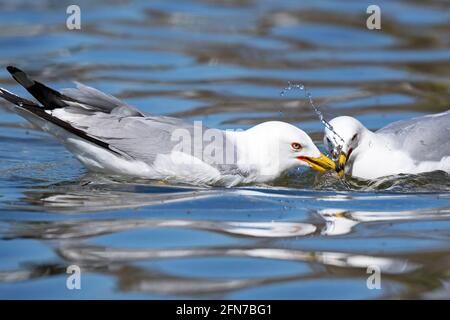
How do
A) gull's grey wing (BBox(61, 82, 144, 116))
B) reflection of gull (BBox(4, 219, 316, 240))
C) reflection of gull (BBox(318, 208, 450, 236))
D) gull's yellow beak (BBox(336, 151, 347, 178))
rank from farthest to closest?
gull's yellow beak (BBox(336, 151, 347, 178)) → gull's grey wing (BBox(61, 82, 144, 116)) → reflection of gull (BBox(318, 208, 450, 236)) → reflection of gull (BBox(4, 219, 316, 240))

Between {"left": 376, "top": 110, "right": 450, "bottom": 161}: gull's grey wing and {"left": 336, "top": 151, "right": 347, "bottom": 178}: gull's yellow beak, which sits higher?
{"left": 376, "top": 110, "right": 450, "bottom": 161}: gull's grey wing

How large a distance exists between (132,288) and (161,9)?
36.6ft

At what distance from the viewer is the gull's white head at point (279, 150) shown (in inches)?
320

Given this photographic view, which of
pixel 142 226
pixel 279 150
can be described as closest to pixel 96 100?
pixel 279 150

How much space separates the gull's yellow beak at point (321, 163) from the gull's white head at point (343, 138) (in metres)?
0.11

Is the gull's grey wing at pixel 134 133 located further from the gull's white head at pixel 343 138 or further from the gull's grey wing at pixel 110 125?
the gull's white head at pixel 343 138

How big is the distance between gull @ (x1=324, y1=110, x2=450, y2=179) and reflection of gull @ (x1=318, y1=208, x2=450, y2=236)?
38.5 inches

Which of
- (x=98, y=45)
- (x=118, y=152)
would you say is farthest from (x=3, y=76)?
(x=118, y=152)

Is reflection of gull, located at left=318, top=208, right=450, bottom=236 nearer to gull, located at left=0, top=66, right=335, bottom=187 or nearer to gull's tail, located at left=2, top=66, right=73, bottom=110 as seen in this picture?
gull, located at left=0, top=66, right=335, bottom=187

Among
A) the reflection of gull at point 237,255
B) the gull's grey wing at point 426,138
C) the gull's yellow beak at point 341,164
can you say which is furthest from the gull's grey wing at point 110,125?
the reflection of gull at point 237,255

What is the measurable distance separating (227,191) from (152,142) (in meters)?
0.71

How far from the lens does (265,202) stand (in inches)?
292

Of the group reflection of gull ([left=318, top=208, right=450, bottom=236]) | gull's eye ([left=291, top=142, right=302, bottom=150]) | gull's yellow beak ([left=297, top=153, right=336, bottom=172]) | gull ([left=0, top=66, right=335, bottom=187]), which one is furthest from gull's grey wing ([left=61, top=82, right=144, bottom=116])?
reflection of gull ([left=318, top=208, right=450, bottom=236])

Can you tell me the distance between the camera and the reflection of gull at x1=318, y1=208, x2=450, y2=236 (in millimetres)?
6914
